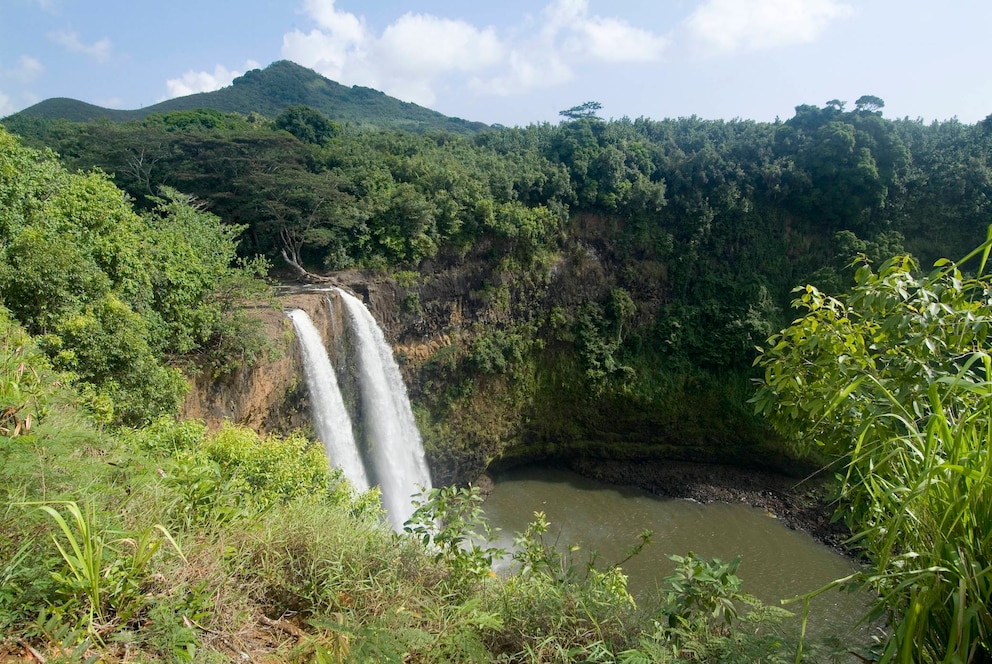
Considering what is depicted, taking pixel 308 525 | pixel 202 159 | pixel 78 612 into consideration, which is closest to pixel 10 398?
pixel 78 612

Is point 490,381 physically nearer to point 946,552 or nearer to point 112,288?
point 112,288

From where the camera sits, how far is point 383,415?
11.6 metres

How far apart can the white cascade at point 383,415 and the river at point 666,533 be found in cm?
270

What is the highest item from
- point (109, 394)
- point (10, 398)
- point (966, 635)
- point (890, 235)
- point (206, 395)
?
point (890, 235)

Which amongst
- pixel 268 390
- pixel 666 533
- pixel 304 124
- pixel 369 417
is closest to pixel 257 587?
pixel 268 390

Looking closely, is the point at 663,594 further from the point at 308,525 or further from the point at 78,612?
the point at 78,612

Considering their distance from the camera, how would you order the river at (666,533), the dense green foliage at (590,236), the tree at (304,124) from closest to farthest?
the river at (666,533) < the dense green foliage at (590,236) < the tree at (304,124)

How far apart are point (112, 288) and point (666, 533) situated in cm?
1244

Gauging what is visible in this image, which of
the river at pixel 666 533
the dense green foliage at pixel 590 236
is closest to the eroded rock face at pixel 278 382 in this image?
the dense green foliage at pixel 590 236

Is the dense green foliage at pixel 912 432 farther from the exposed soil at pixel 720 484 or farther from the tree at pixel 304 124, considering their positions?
the tree at pixel 304 124

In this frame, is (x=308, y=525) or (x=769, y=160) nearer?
(x=308, y=525)

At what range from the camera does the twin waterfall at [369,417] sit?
32.8 ft

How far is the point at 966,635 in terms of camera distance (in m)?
1.49

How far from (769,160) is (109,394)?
769 inches
